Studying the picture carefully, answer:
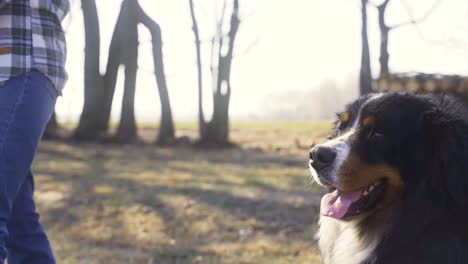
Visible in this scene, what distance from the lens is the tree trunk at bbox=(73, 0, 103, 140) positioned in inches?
582

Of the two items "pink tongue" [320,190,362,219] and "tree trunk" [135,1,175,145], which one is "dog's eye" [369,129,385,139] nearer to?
"pink tongue" [320,190,362,219]

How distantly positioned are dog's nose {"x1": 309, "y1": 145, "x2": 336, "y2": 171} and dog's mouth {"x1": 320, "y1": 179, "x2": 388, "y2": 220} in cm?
20

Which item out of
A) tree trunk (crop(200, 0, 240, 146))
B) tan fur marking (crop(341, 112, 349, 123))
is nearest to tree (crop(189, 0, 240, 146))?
tree trunk (crop(200, 0, 240, 146))

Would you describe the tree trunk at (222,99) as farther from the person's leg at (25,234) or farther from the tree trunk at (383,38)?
the person's leg at (25,234)

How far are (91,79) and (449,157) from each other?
44.4 feet

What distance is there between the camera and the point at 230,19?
604 inches

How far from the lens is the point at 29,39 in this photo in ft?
8.40

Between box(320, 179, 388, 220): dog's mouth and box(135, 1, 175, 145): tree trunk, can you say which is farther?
box(135, 1, 175, 145): tree trunk

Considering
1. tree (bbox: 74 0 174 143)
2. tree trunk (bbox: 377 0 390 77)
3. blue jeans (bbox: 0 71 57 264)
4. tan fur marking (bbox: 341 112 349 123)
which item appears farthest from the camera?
tree (bbox: 74 0 174 143)

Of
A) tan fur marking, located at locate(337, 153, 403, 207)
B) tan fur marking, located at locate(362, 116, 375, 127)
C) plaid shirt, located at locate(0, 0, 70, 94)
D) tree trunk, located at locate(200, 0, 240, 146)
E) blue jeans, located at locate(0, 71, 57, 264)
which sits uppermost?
plaid shirt, located at locate(0, 0, 70, 94)

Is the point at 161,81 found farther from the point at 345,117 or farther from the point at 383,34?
the point at 345,117

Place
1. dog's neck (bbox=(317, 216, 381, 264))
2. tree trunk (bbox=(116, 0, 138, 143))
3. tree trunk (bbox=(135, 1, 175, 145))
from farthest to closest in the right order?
tree trunk (bbox=(116, 0, 138, 143)), tree trunk (bbox=(135, 1, 175, 145)), dog's neck (bbox=(317, 216, 381, 264))

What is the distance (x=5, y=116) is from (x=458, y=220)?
7.45 feet

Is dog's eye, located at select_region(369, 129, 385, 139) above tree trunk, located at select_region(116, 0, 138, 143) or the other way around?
above
